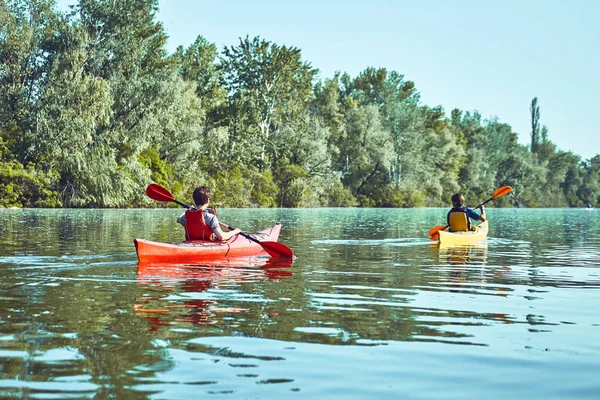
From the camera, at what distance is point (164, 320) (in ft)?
18.4

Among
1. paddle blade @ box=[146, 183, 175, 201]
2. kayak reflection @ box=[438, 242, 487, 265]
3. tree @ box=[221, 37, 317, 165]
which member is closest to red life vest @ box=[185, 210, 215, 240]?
paddle blade @ box=[146, 183, 175, 201]

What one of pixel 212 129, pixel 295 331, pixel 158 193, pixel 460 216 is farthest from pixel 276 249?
pixel 212 129

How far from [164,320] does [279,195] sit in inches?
1993

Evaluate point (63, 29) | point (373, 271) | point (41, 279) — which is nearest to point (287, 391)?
point (41, 279)

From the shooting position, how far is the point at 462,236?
15.6 m

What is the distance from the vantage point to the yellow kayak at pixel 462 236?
1500cm

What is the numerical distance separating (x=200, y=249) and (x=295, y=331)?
18.0 ft

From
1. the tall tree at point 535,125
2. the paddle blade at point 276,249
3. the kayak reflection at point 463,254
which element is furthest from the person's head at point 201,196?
the tall tree at point 535,125

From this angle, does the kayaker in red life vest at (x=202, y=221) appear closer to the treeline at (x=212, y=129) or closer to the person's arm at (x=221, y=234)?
the person's arm at (x=221, y=234)

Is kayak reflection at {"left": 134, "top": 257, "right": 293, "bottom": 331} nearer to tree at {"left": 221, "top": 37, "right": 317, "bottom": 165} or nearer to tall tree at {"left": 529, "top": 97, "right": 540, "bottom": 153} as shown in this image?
tree at {"left": 221, "top": 37, "right": 317, "bottom": 165}

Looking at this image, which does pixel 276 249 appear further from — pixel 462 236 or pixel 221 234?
pixel 462 236

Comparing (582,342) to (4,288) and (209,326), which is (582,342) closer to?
(209,326)

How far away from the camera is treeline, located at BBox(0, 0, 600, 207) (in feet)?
120

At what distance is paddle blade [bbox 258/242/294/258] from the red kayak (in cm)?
35
